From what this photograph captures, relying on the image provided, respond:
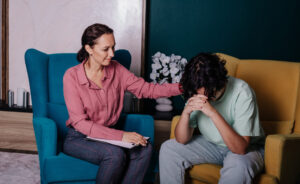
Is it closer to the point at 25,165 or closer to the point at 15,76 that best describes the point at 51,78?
the point at 25,165

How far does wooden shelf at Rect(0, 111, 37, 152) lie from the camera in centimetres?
284

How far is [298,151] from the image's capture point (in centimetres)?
164

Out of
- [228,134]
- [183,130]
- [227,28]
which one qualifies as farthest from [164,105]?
[228,134]

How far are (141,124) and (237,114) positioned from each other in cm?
71

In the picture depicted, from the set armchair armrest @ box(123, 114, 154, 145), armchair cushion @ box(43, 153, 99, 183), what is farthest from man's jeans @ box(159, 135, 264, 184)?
armchair cushion @ box(43, 153, 99, 183)

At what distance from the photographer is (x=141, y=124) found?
2070 millimetres

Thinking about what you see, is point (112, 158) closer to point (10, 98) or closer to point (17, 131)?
point (17, 131)

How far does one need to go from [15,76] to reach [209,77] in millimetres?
2255

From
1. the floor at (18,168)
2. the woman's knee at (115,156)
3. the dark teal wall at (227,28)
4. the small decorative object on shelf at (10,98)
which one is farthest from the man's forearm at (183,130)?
the small decorative object on shelf at (10,98)

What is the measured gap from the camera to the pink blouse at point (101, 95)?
5.89ft

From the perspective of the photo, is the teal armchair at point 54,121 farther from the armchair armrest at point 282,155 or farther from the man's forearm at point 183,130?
the armchair armrest at point 282,155

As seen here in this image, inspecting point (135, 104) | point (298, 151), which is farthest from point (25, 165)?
point (298, 151)

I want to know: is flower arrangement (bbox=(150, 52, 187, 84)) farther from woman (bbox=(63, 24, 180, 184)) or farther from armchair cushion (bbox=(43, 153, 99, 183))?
armchair cushion (bbox=(43, 153, 99, 183))

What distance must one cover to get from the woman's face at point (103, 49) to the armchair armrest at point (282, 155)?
1002 mm
